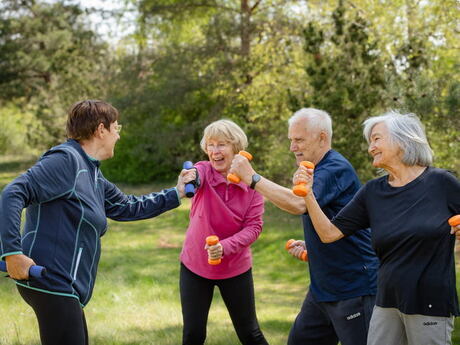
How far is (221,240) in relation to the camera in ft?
13.9

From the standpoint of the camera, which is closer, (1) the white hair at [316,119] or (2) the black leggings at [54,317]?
(2) the black leggings at [54,317]

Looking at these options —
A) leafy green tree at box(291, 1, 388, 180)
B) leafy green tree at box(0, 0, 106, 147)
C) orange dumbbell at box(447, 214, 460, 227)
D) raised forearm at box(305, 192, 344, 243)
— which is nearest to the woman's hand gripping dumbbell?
raised forearm at box(305, 192, 344, 243)

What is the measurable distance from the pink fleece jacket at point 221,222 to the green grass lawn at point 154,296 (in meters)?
1.63

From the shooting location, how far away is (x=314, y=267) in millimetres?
3789

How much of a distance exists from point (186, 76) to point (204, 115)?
191cm

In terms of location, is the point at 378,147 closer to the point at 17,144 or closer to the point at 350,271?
the point at 350,271

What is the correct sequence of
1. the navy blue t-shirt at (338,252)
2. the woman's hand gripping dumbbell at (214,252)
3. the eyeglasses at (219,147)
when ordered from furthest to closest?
the eyeglasses at (219,147) → the woman's hand gripping dumbbell at (214,252) → the navy blue t-shirt at (338,252)

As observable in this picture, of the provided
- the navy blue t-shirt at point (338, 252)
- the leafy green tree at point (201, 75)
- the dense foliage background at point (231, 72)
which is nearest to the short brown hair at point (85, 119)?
the navy blue t-shirt at point (338, 252)

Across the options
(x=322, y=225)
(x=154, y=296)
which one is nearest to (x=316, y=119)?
(x=322, y=225)

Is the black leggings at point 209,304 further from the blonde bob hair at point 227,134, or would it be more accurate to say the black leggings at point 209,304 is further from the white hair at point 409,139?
the white hair at point 409,139

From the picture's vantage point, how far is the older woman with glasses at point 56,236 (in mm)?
3070

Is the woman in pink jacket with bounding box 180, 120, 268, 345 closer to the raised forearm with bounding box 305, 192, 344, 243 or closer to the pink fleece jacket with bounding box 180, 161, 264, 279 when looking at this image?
the pink fleece jacket with bounding box 180, 161, 264, 279

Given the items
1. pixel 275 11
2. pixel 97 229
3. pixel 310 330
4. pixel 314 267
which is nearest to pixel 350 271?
pixel 314 267

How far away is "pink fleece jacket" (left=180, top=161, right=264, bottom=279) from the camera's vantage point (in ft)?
14.1
